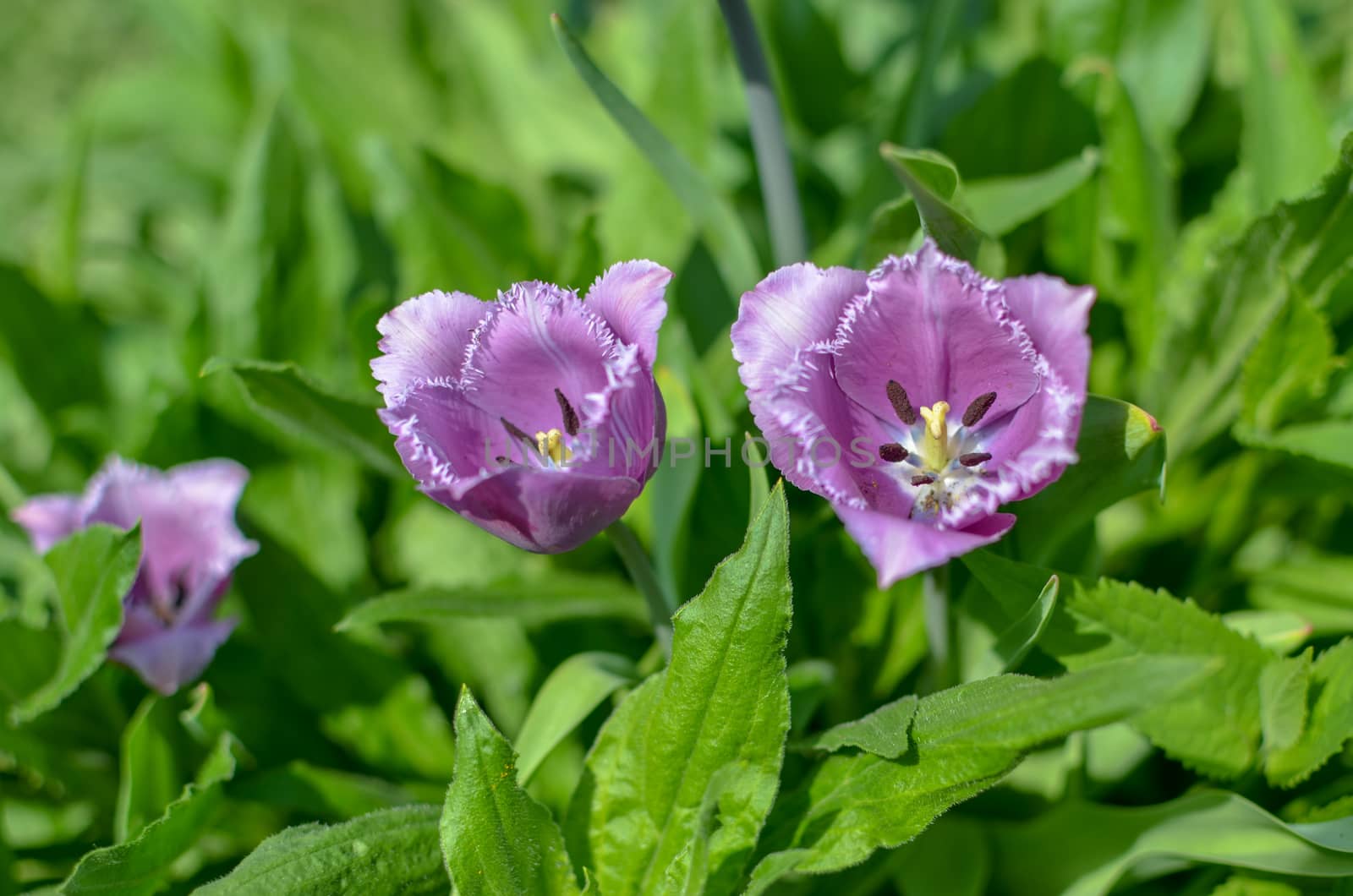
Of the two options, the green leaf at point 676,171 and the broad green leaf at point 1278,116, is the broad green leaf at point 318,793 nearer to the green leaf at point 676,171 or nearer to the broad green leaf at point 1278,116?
the green leaf at point 676,171

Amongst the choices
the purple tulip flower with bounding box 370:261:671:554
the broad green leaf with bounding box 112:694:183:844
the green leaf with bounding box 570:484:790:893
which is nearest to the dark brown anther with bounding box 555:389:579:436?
the purple tulip flower with bounding box 370:261:671:554

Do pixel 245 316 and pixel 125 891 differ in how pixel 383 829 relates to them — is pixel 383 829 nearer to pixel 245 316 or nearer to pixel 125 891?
pixel 125 891

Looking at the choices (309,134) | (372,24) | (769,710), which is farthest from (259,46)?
(769,710)

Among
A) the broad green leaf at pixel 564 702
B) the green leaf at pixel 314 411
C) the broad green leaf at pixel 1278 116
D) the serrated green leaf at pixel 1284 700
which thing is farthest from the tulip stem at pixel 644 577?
the broad green leaf at pixel 1278 116

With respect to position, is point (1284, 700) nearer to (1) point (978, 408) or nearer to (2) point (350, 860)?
(1) point (978, 408)

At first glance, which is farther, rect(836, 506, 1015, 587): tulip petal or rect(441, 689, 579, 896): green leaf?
rect(441, 689, 579, 896): green leaf

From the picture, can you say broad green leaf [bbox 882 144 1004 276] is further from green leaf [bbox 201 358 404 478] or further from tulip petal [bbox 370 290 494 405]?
green leaf [bbox 201 358 404 478]

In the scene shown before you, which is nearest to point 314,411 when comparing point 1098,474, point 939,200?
point 939,200
